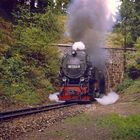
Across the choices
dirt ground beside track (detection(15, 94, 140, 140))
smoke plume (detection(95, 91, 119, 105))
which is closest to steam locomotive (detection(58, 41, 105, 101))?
smoke plume (detection(95, 91, 119, 105))

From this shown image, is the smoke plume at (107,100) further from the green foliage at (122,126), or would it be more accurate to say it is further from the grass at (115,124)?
the green foliage at (122,126)

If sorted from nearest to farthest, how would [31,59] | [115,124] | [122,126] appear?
[122,126]
[115,124]
[31,59]

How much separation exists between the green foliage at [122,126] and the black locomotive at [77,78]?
7086mm

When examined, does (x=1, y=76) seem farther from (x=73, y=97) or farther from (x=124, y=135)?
(x=124, y=135)

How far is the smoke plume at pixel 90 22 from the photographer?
24.5 m

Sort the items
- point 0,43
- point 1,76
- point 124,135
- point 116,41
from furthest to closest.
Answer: point 116,41 < point 0,43 < point 1,76 < point 124,135

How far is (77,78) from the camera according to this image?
66.7 feet

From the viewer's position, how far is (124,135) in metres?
9.49

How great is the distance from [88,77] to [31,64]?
400 cm

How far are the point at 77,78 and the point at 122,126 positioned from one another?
9.78 metres

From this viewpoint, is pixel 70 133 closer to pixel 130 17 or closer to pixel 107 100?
pixel 107 100

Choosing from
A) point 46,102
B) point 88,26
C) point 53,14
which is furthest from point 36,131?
point 88,26

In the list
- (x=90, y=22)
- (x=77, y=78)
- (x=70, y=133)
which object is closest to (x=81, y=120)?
(x=70, y=133)

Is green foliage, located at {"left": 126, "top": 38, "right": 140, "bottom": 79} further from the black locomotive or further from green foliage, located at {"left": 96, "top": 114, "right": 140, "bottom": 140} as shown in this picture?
green foliage, located at {"left": 96, "top": 114, "right": 140, "bottom": 140}
